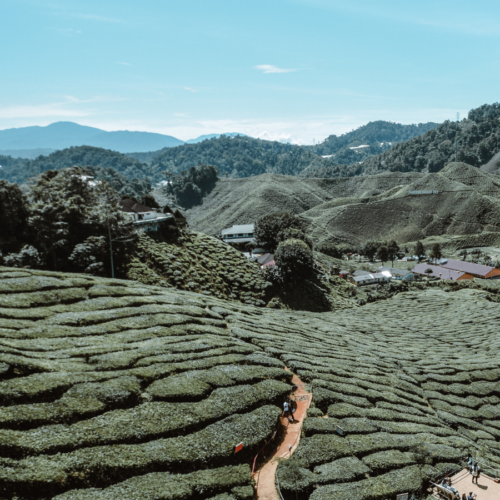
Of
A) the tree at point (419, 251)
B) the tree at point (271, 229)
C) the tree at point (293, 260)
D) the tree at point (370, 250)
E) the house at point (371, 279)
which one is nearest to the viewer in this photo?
the tree at point (293, 260)

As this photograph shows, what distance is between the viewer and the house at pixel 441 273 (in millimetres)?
119125

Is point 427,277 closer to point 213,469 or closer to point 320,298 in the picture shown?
point 320,298

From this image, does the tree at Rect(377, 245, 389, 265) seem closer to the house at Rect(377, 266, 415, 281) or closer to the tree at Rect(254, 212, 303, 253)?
the house at Rect(377, 266, 415, 281)

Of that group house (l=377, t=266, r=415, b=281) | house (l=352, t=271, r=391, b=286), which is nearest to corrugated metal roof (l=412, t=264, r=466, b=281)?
house (l=377, t=266, r=415, b=281)

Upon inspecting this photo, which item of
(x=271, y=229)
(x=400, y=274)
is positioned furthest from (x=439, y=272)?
(x=271, y=229)

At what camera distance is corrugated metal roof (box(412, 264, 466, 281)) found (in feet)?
395

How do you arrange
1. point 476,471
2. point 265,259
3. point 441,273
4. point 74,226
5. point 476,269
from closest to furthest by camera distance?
1. point 476,471
2. point 74,226
3. point 265,259
4. point 476,269
5. point 441,273

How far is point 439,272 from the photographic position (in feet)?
407

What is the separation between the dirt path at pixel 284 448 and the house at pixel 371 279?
278 ft

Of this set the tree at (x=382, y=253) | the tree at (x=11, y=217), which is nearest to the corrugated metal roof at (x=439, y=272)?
the tree at (x=382, y=253)

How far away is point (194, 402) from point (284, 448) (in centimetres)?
626

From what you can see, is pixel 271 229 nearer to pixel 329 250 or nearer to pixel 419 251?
pixel 329 250

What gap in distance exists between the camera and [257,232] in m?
93.8

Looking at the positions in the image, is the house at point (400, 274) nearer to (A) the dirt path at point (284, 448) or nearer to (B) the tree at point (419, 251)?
(B) the tree at point (419, 251)
